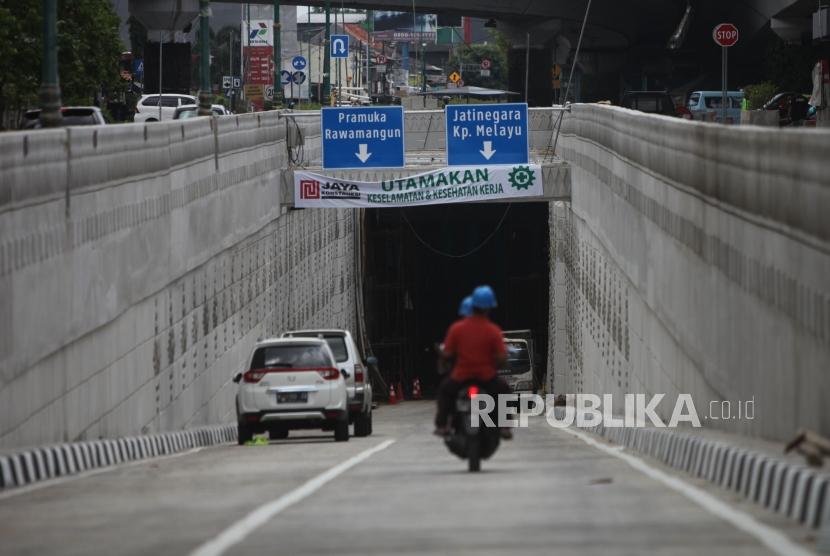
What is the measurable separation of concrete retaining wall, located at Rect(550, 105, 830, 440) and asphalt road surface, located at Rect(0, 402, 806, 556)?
4.74 ft

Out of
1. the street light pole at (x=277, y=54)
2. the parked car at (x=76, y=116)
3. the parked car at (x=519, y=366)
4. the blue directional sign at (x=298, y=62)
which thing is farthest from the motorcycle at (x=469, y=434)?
the blue directional sign at (x=298, y=62)

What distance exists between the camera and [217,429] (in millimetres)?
28719

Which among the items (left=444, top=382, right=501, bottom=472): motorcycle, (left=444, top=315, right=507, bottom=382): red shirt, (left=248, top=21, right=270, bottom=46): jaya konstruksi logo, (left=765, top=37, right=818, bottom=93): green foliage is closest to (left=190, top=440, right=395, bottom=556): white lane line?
(left=444, top=382, right=501, bottom=472): motorcycle

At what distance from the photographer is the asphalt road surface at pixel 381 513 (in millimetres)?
8969

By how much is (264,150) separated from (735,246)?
24.1 meters

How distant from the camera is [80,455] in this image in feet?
57.5

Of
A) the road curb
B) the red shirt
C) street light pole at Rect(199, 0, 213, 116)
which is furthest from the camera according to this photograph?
street light pole at Rect(199, 0, 213, 116)

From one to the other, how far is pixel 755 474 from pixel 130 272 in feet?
42.6

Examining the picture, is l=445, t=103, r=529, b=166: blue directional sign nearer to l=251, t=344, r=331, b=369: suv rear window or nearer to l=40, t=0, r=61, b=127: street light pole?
l=251, t=344, r=331, b=369: suv rear window

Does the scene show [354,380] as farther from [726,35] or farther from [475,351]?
[726,35]

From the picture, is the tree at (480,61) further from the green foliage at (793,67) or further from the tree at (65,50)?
the tree at (65,50)

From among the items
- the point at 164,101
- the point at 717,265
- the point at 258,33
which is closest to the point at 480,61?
the point at 258,33

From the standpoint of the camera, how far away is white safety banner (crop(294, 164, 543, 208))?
4431 centimetres

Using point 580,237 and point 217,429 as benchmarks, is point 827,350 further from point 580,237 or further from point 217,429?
point 580,237
